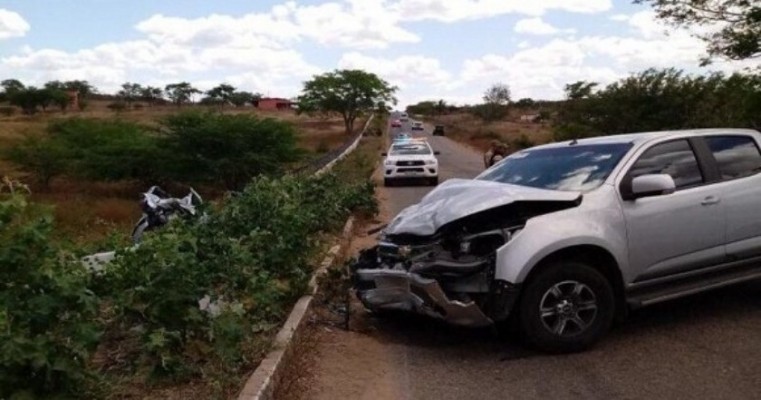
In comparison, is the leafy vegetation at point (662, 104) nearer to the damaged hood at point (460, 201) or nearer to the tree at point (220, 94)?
the damaged hood at point (460, 201)

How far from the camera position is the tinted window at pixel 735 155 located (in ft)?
21.8

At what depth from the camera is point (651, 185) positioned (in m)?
5.88

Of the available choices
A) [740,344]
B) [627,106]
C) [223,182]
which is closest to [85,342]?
[740,344]

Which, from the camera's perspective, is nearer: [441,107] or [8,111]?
[8,111]

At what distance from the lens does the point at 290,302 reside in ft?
23.4

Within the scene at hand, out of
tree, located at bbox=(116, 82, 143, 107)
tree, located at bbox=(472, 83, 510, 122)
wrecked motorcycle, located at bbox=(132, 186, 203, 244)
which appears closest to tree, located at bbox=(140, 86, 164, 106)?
tree, located at bbox=(116, 82, 143, 107)

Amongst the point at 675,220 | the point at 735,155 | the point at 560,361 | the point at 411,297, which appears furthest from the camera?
the point at 735,155

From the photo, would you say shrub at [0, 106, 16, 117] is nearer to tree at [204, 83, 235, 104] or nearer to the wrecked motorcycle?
tree at [204, 83, 235, 104]

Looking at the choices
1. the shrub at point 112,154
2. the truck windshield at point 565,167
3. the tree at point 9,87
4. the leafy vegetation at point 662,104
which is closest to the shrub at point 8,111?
the tree at point 9,87

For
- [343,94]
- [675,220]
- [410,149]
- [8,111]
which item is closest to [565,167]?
[675,220]

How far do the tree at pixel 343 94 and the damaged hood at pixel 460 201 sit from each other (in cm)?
7626

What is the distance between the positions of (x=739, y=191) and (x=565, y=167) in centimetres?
143

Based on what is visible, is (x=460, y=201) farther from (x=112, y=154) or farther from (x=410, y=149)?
(x=112, y=154)

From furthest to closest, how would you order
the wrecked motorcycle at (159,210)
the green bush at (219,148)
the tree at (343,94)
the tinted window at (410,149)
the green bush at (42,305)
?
the tree at (343,94) < the green bush at (219,148) < the tinted window at (410,149) < the wrecked motorcycle at (159,210) < the green bush at (42,305)
